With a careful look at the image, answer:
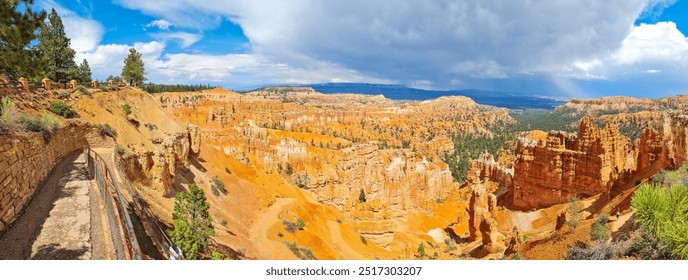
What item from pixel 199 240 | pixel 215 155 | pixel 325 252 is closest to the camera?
pixel 199 240

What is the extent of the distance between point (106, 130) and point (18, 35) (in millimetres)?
19080

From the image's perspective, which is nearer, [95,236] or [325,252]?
[95,236]

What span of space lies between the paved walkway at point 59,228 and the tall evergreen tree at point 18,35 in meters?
3.88

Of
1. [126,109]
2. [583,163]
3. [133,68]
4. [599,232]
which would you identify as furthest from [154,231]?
[133,68]

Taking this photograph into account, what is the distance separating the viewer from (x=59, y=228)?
10016 mm

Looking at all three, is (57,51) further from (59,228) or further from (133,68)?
(59,228)

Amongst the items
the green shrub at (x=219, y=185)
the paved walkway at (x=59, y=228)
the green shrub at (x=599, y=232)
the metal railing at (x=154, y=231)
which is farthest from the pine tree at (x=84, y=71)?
the green shrub at (x=599, y=232)

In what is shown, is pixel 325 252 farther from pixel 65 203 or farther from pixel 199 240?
pixel 65 203

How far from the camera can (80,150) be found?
2156 centimetres

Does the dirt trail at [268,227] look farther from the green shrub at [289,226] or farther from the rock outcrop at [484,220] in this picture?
the rock outcrop at [484,220]

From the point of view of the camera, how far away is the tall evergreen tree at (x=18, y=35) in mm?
10155

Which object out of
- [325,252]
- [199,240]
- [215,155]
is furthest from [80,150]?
[215,155]

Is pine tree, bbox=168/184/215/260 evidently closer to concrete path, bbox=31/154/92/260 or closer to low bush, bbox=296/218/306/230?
concrete path, bbox=31/154/92/260
